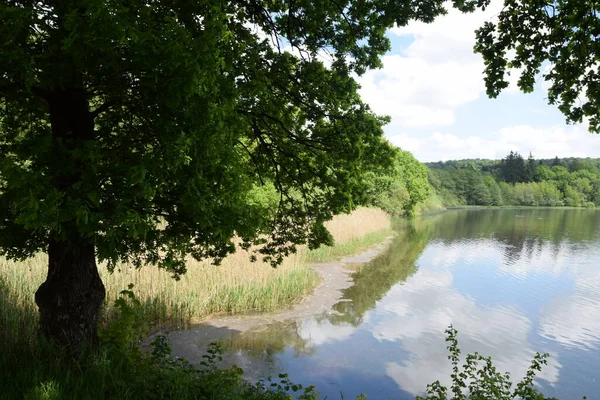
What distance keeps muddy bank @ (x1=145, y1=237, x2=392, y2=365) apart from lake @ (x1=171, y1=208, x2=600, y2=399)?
27cm

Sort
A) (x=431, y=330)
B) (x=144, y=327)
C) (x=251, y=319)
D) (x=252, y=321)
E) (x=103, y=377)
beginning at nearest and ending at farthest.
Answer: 1. (x=103, y=377)
2. (x=144, y=327)
3. (x=252, y=321)
4. (x=251, y=319)
5. (x=431, y=330)

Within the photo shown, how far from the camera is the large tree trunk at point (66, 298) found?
16.1 feet

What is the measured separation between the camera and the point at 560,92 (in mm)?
6848

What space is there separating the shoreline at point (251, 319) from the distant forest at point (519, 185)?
269 feet

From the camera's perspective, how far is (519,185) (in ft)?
368

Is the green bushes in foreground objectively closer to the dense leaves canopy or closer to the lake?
the dense leaves canopy

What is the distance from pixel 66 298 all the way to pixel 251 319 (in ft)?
20.7

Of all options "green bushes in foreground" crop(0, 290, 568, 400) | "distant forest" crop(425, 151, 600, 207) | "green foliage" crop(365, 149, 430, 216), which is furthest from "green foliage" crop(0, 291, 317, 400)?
"distant forest" crop(425, 151, 600, 207)

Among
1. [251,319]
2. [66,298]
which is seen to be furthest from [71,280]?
[251,319]

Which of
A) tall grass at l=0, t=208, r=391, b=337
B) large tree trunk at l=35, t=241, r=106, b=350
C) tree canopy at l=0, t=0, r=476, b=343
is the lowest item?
tall grass at l=0, t=208, r=391, b=337

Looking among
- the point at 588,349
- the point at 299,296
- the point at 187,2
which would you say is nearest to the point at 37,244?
the point at 187,2

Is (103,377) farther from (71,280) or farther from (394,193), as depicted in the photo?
(394,193)

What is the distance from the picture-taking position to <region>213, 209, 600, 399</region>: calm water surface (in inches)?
328

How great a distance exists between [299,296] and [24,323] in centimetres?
766
